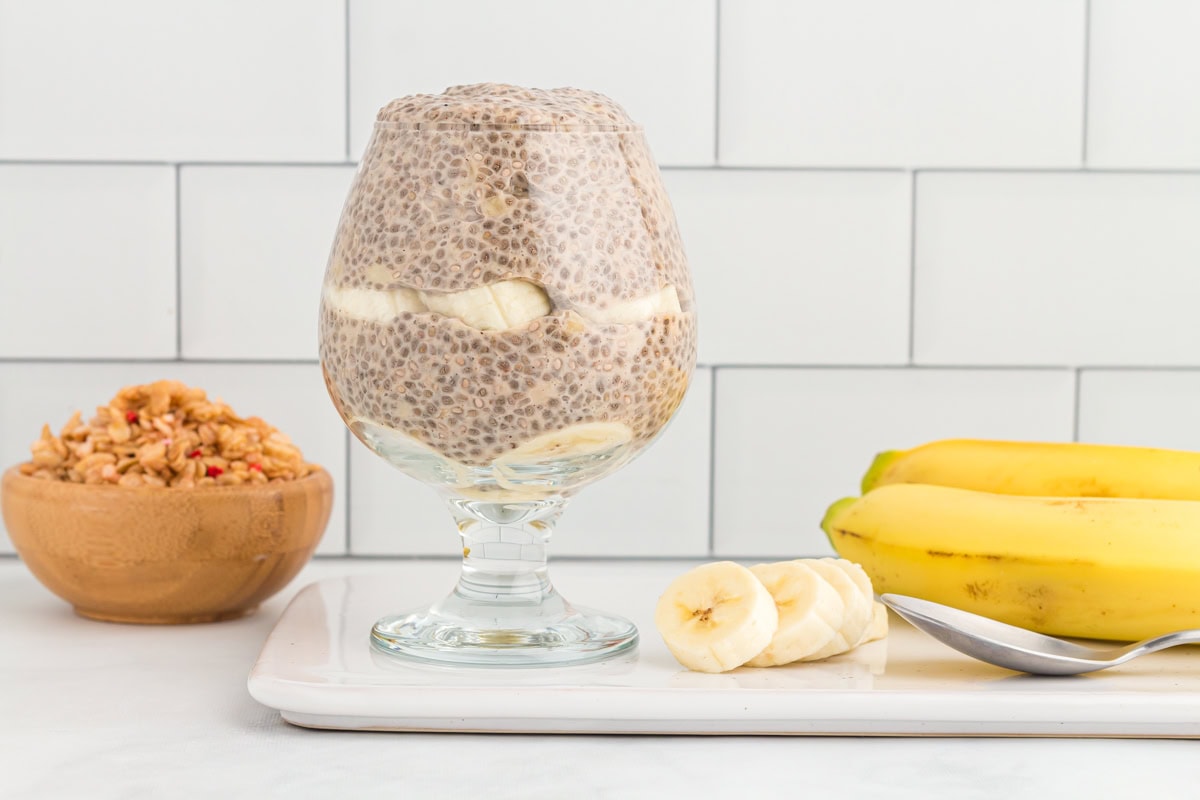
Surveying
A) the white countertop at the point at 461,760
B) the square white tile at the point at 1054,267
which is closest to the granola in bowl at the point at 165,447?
the white countertop at the point at 461,760

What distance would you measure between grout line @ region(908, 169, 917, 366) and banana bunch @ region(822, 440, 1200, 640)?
0.20m

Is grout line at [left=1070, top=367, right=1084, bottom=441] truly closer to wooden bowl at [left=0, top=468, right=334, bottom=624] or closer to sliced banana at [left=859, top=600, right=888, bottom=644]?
sliced banana at [left=859, top=600, right=888, bottom=644]

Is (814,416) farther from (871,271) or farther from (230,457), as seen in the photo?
(230,457)

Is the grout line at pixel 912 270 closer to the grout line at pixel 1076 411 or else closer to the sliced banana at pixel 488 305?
the grout line at pixel 1076 411

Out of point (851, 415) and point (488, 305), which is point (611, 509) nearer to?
point (851, 415)

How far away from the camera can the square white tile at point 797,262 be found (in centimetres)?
95

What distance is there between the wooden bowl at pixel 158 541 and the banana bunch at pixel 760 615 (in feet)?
0.77

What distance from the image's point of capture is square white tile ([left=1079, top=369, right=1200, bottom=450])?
0.98 meters

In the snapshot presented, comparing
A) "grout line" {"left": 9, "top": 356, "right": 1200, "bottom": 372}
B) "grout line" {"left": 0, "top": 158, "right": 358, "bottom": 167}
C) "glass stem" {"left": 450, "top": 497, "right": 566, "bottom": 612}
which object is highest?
"grout line" {"left": 0, "top": 158, "right": 358, "bottom": 167}

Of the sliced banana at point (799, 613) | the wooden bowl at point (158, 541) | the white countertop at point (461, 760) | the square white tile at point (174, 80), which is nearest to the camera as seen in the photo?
the white countertop at point (461, 760)

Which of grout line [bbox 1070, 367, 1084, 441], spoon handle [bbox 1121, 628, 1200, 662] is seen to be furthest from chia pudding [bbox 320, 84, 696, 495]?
grout line [bbox 1070, 367, 1084, 441]

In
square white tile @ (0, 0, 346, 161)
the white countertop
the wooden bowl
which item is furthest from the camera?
square white tile @ (0, 0, 346, 161)

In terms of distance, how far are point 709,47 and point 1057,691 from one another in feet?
1.81

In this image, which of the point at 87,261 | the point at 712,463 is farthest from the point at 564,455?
the point at 87,261
